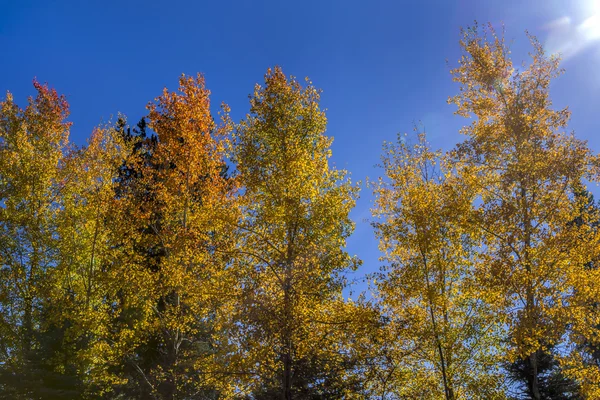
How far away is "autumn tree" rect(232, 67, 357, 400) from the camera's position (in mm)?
8828

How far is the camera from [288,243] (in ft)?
31.6

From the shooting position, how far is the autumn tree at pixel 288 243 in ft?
29.0

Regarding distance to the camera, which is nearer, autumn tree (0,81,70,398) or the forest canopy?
the forest canopy

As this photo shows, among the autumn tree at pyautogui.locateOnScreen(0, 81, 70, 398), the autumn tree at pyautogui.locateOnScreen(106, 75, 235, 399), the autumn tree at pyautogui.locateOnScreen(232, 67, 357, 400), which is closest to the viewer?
the autumn tree at pyautogui.locateOnScreen(232, 67, 357, 400)

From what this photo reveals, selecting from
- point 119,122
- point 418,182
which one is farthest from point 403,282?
point 119,122

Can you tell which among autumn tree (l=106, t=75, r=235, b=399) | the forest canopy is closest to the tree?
Answer: the forest canopy

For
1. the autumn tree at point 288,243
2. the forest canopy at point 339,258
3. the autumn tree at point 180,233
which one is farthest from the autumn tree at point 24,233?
the autumn tree at point 288,243

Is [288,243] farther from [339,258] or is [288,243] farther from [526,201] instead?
[526,201]

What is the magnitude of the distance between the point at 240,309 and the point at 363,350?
103 inches

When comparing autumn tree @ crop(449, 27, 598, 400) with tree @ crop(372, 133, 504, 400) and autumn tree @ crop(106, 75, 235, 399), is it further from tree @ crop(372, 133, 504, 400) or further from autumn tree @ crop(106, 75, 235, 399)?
autumn tree @ crop(106, 75, 235, 399)

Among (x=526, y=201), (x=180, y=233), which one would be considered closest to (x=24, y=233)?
(x=180, y=233)

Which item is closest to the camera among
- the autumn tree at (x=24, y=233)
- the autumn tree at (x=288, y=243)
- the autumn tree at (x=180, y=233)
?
the autumn tree at (x=288, y=243)

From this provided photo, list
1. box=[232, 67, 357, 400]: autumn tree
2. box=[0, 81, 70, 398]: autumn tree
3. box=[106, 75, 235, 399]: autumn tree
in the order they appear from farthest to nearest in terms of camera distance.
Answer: box=[0, 81, 70, 398]: autumn tree < box=[106, 75, 235, 399]: autumn tree < box=[232, 67, 357, 400]: autumn tree

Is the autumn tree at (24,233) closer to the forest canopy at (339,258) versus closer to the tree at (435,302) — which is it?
the forest canopy at (339,258)
